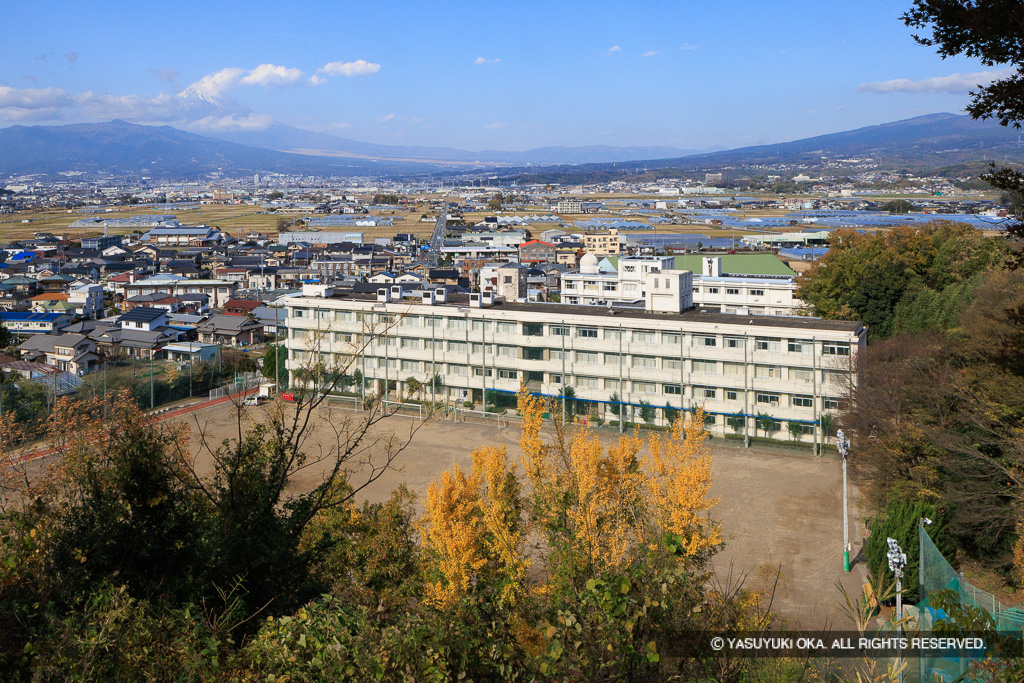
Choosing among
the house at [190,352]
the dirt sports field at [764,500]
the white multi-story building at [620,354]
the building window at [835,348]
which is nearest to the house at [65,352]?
the house at [190,352]

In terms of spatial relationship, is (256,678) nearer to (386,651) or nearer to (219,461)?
(386,651)

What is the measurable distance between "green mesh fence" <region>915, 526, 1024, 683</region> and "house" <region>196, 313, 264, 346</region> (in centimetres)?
1746

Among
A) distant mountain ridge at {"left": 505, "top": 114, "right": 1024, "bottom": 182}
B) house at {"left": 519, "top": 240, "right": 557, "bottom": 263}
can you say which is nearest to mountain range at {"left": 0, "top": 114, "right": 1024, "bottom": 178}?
distant mountain ridge at {"left": 505, "top": 114, "right": 1024, "bottom": 182}

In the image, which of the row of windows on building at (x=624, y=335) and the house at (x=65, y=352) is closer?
the row of windows on building at (x=624, y=335)

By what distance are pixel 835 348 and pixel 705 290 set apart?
922 cm

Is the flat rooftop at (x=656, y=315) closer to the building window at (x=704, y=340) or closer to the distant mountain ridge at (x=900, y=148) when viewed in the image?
the building window at (x=704, y=340)

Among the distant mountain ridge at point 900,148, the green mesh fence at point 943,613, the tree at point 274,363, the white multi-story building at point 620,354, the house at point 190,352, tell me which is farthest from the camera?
the distant mountain ridge at point 900,148

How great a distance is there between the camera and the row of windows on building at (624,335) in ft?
37.0

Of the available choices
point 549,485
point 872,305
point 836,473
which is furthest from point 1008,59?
point 872,305

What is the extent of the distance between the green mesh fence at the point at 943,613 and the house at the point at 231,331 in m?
17.5

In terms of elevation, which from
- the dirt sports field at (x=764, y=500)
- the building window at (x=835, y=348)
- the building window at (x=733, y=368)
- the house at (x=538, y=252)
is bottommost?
the dirt sports field at (x=764, y=500)

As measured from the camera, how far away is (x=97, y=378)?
43.5 ft

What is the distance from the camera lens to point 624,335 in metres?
12.5

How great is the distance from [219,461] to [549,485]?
5.32 feet
